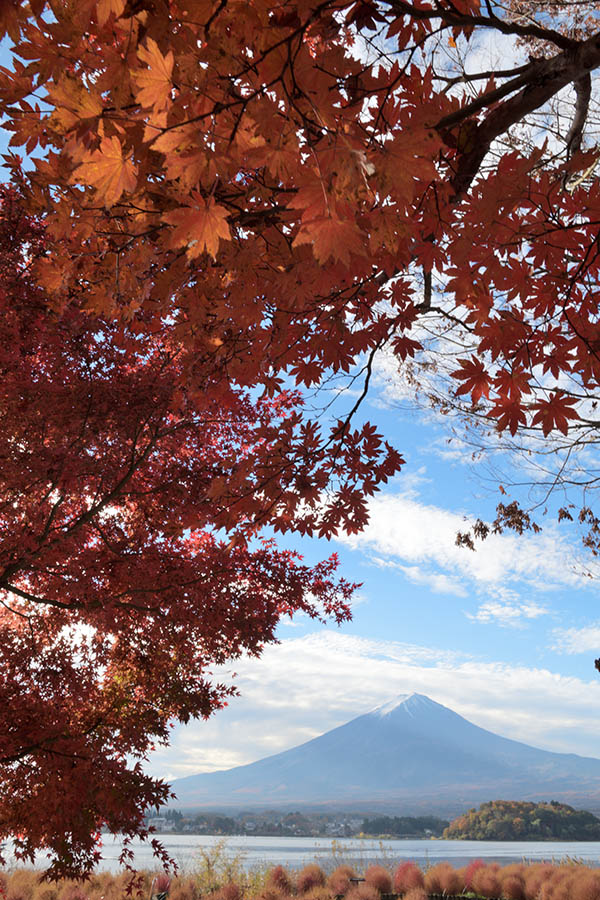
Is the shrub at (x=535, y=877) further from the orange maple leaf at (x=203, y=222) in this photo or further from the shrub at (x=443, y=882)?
the orange maple leaf at (x=203, y=222)

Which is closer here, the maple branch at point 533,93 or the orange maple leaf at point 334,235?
the orange maple leaf at point 334,235

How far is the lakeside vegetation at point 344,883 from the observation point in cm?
815

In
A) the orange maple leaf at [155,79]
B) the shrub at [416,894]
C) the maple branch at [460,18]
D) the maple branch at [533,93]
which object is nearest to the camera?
the orange maple leaf at [155,79]

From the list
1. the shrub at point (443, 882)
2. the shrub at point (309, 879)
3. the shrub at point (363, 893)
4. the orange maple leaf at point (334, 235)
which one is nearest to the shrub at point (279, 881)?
the shrub at point (309, 879)

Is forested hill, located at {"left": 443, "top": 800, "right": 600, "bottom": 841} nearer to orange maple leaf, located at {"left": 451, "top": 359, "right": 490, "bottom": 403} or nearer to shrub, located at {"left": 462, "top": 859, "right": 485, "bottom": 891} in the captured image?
shrub, located at {"left": 462, "top": 859, "right": 485, "bottom": 891}

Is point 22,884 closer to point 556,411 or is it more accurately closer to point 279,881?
point 279,881

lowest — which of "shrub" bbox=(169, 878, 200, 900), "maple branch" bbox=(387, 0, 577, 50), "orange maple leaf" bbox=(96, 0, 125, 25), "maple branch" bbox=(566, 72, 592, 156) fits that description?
"shrub" bbox=(169, 878, 200, 900)

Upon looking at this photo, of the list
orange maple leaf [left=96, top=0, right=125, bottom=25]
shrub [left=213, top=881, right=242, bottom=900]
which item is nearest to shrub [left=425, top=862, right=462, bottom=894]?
shrub [left=213, top=881, right=242, bottom=900]

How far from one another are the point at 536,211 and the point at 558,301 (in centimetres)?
45

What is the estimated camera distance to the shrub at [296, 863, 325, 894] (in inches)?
353

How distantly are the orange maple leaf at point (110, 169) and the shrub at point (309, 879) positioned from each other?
33.4 feet

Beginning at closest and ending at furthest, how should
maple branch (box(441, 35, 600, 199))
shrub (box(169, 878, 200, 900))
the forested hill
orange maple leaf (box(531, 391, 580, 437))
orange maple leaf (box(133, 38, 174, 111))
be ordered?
orange maple leaf (box(133, 38, 174, 111))
maple branch (box(441, 35, 600, 199))
orange maple leaf (box(531, 391, 580, 437))
shrub (box(169, 878, 200, 900))
the forested hill

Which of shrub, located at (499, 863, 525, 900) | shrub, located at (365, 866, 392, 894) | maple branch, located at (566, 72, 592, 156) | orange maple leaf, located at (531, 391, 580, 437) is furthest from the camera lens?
shrub, located at (365, 866, 392, 894)

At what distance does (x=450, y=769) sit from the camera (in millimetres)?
131125
